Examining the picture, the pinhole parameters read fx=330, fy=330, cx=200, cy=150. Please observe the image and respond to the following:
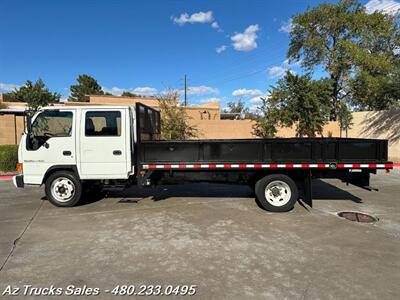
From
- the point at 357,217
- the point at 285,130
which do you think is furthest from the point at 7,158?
the point at 285,130

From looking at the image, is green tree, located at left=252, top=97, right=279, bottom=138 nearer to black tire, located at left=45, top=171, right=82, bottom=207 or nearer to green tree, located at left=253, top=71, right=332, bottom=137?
green tree, located at left=253, top=71, right=332, bottom=137

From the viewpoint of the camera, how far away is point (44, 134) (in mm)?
7887

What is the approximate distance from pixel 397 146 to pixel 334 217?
1668cm

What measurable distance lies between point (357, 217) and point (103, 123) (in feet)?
20.0

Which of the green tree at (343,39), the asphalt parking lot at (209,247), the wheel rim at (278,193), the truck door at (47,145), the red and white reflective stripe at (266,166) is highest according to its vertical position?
the green tree at (343,39)

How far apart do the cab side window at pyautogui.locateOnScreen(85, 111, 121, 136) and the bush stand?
28.6 feet

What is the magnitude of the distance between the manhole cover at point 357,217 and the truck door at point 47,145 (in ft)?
20.7

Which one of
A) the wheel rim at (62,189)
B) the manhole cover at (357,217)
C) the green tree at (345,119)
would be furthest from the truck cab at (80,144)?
the green tree at (345,119)

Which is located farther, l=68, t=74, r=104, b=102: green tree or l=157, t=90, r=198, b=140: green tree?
l=68, t=74, r=104, b=102: green tree

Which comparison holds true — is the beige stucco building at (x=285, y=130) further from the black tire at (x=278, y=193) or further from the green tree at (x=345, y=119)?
the black tire at (x=278, y=193)

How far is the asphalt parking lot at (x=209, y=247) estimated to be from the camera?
419 centimetres

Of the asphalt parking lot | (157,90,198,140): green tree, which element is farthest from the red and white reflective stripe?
(157,90,198,140): green tree

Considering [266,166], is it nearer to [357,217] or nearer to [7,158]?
[357,217]

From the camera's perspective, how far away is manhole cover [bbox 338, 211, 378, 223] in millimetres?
6949
